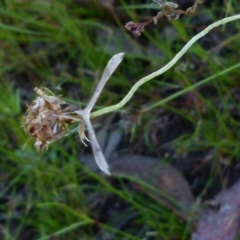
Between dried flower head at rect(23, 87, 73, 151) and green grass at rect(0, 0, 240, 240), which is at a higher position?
dried flower head at rect(23, 87, 73, 151)

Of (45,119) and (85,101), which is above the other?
(45,119)

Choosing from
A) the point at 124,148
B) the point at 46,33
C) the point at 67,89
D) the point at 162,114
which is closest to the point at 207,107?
the point at 162,114

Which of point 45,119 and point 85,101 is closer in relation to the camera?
point 45,119

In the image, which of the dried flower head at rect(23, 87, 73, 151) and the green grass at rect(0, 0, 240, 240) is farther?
the green grass at rect(0, 0, 240, 240)

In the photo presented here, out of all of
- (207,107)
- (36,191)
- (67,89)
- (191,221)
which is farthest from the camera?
Result: (67,89)

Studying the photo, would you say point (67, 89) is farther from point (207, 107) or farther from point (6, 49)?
point (207, 107)
